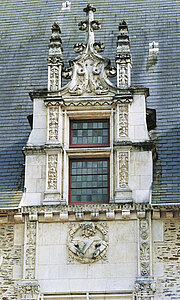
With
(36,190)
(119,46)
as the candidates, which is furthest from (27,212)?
(119,46)

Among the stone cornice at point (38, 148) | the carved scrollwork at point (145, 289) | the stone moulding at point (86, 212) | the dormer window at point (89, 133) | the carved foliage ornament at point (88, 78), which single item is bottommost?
the carved scrollwork at point (145, 289)

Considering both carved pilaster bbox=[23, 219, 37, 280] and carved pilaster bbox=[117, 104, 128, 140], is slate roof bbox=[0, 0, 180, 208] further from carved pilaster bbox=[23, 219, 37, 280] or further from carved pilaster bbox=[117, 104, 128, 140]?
carved pilaster bbox=[117, 104, 128, 140]

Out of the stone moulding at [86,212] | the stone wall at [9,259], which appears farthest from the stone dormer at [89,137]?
the stone wall at [9,259]

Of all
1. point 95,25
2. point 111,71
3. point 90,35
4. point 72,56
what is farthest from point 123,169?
point 72,56

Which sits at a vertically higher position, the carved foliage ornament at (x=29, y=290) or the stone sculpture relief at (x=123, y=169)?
the stone sculpture relief at (x=123, y=169)

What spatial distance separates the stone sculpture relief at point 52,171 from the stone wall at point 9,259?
126cm

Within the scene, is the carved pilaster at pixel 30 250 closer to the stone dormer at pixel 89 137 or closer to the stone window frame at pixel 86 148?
the stone dormer at pixel 89 137

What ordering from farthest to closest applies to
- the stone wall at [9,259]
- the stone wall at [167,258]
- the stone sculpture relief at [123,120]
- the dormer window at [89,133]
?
the dormer window at [89,133] → the stone sculpture relief at [123,120] → the stone wall at [9,259] → the stone wall at [167,258]

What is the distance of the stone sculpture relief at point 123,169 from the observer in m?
19.4

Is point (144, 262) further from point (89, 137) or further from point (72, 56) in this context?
point (72, 56)

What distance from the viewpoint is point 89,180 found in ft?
65.3

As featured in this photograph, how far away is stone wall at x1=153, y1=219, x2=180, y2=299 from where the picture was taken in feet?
60.5

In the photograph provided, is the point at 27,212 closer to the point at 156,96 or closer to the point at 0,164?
the point at 0,164

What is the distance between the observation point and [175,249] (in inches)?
744
